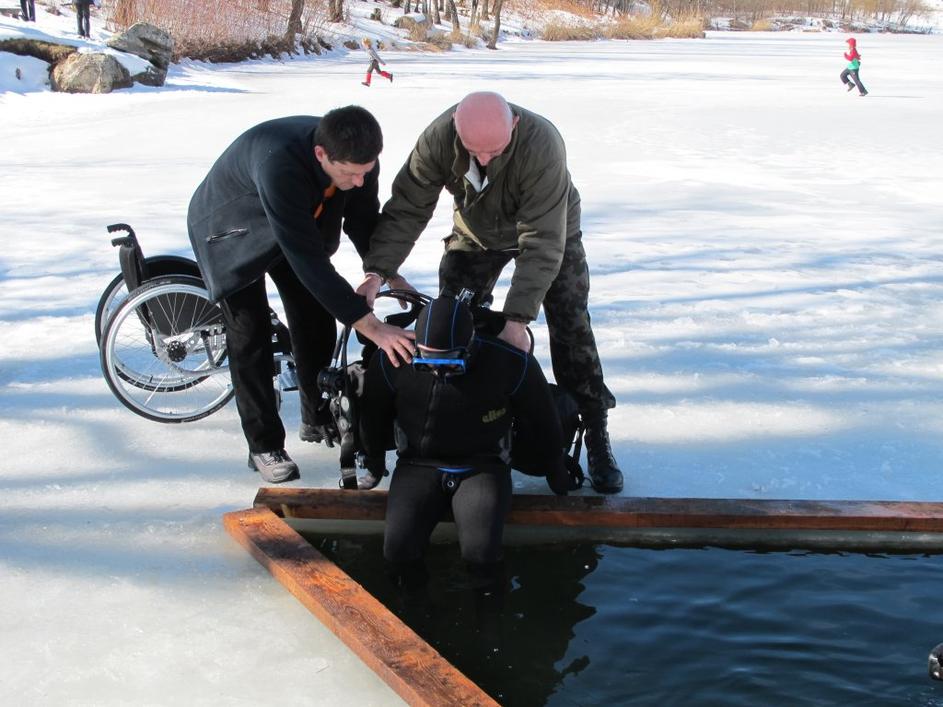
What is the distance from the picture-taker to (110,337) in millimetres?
4066

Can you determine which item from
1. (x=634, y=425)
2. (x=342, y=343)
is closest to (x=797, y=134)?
(x=634, y=425)

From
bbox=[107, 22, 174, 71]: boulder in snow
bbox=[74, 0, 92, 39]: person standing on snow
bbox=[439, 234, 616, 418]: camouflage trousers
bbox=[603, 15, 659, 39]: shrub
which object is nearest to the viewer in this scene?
bbox=[439, 234, 616, 418]: camouflage trousers

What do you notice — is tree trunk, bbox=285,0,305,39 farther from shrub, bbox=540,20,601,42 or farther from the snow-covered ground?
shrub, bbox=540,20,601,42

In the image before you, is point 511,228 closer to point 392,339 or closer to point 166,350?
point 392,339

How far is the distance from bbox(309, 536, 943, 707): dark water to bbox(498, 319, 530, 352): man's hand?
2.23 ft

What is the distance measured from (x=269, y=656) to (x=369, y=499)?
840mm

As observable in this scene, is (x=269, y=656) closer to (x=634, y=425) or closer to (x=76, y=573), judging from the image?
(x=76, y=573)

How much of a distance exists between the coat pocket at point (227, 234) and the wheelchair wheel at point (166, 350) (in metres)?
0.53

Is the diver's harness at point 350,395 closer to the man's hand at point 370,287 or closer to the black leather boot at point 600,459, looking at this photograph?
the man's hand at point 370,287

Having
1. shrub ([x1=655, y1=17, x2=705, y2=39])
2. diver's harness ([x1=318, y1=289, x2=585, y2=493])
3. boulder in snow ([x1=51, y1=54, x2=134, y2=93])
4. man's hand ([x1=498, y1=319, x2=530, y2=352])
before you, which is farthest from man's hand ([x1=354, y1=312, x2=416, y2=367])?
shrub ([x1=655, y1=17, x2=705, y2=39])

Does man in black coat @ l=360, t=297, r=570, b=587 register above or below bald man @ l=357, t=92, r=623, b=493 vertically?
below

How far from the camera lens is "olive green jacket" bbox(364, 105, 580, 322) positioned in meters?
3.33

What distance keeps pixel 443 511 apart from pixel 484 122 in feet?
3.83

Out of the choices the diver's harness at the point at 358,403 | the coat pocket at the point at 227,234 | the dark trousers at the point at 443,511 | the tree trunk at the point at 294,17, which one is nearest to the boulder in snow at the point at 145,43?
the tree trunk at the point at 294,17
